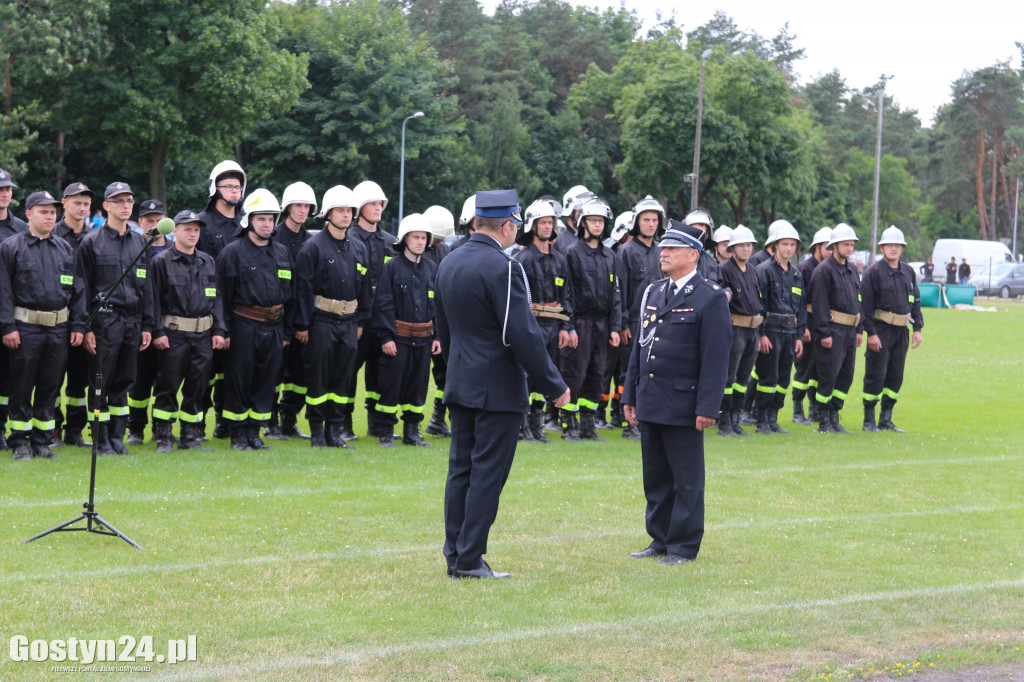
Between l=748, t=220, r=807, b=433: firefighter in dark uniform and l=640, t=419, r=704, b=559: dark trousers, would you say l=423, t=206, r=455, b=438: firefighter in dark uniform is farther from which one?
l=640, t=419, r=704, b=559: dark trousers

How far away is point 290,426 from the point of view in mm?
12906

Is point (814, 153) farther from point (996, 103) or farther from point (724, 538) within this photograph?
point (724, 538)

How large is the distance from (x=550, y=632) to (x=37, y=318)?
253 inches

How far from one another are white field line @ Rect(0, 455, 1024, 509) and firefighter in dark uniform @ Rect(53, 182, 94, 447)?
2416 mm

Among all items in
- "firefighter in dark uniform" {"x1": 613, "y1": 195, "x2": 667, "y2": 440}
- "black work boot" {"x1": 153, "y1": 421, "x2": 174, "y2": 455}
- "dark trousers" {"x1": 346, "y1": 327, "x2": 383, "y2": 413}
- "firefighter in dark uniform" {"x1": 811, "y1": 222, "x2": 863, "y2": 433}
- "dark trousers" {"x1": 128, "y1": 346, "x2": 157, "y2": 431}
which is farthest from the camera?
"firefighter in dark uniform" {"x1": 811, "y1": 222, "x2": 863, "y2": 433}

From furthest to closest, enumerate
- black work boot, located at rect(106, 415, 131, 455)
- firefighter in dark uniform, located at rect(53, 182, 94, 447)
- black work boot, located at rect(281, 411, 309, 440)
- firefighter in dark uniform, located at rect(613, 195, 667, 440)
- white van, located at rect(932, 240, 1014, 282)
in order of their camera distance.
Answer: white van, located at rect(932, 240, 1014, 282) → firefighter in dark uniform, located at rect(613, 195, 667, 440) → black work boot, located at rect(281, 411, 309, 440) → firefighter in dark uniform, located at rect(53, 182, 94, 447) → black work boot, located at rect(106, 415, 131, 455)

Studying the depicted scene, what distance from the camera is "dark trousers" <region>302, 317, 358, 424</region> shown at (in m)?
11.9

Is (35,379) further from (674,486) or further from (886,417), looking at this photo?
(886,417)

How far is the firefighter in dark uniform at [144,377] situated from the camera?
1139 cm

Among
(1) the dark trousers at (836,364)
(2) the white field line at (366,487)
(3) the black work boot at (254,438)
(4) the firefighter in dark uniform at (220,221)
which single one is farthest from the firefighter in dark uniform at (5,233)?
(1) the dark trousers at (836,364)

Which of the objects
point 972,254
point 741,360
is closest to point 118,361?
point 741,360

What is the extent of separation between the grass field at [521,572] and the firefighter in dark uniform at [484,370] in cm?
40

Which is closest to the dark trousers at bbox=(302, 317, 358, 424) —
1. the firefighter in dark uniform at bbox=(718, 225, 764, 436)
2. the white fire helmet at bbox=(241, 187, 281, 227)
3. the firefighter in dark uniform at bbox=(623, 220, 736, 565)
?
the white fire helmet at bbox=(241, 187, 281, 227)

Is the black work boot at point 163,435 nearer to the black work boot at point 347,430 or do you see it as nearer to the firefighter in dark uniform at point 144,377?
the firefighter in dark uniform at point 144,377
